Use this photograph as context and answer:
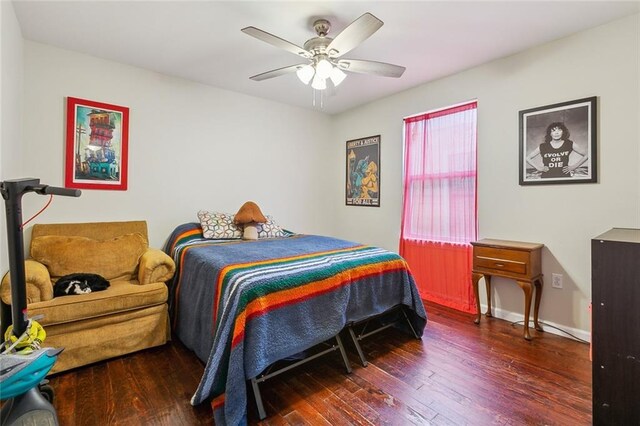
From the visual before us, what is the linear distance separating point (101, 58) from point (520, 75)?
3938 mm

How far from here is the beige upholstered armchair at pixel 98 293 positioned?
6.57ft

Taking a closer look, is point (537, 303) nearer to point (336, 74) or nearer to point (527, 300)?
point (527, 300)

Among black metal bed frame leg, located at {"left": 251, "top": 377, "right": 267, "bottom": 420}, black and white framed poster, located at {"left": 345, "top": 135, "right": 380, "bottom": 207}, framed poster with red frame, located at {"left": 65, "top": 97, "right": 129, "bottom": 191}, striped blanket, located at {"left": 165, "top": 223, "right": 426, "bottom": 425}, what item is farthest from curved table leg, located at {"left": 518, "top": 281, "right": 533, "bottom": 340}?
framed poster with red frame, located at {"left": 65, "top": 97, "right": 129, "bottom": 191}

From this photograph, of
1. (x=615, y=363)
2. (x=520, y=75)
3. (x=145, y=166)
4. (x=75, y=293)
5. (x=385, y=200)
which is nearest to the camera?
(x=615, y=363)

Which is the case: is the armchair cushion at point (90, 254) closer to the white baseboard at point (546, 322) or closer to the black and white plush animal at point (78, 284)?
the black and white plush animal at point (78, 284)

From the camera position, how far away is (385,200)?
13.3 ft

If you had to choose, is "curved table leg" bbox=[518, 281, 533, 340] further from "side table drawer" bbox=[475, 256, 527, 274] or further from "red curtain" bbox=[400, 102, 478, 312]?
"red curtain" bbox=[400, 102, 478, 312]

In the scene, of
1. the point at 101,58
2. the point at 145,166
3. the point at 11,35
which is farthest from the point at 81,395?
the point at 101,58

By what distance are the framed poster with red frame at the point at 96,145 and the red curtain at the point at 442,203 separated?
3135 mm

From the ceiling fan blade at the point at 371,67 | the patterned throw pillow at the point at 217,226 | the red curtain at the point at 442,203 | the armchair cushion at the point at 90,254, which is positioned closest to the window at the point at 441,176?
the red curtain at the point at 442,203

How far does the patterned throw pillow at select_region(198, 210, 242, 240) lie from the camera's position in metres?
3.16

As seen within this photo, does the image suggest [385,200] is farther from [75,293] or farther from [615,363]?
[75,293]

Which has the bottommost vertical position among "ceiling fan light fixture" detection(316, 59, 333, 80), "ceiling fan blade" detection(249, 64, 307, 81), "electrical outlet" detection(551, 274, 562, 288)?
"electrical outlet" detection(551, 274, 562, 288)

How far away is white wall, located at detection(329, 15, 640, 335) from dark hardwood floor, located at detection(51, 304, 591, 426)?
1.88 ft
